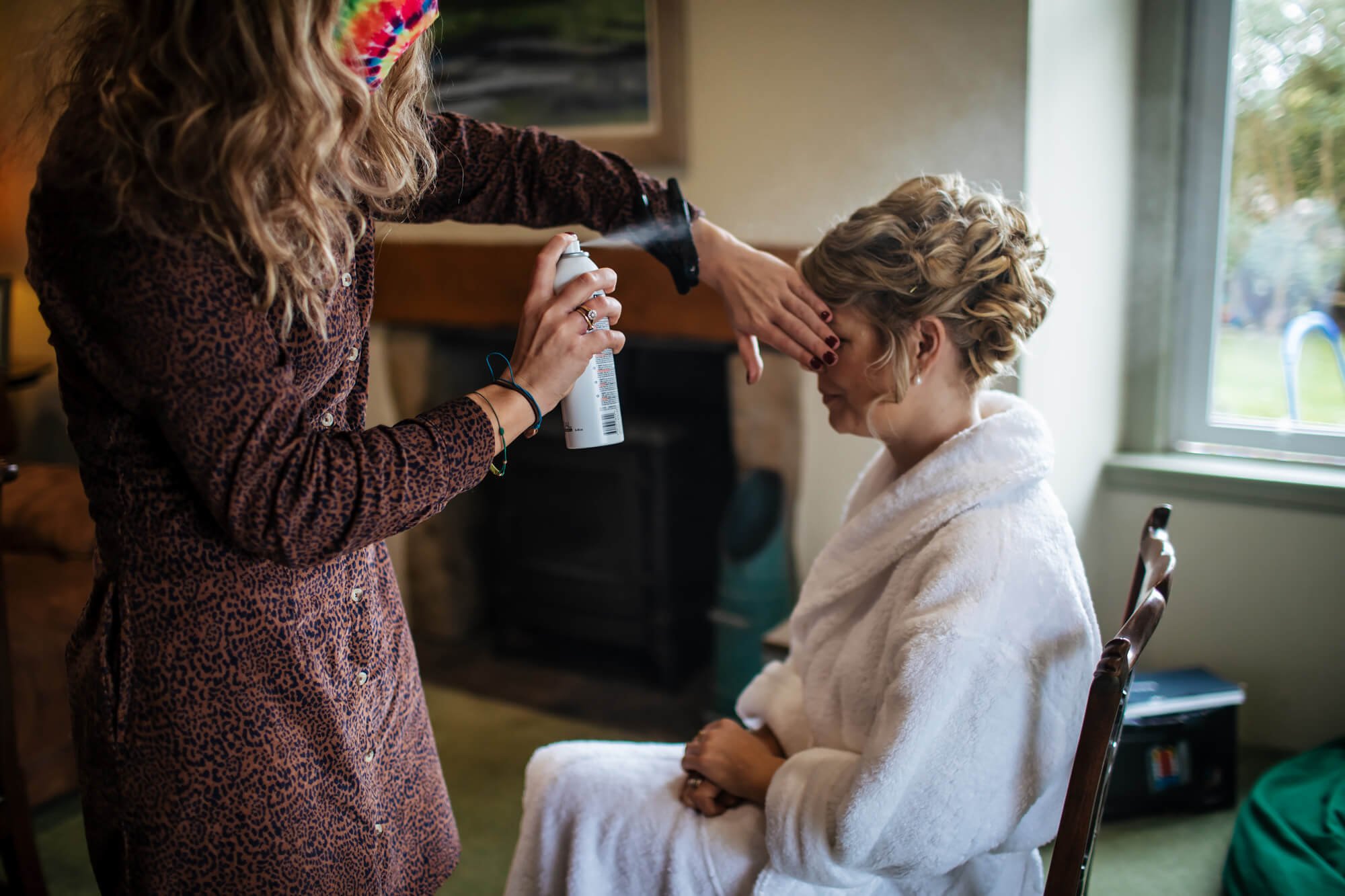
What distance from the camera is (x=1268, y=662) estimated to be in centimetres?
198

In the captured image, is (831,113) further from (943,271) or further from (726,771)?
(726,771)

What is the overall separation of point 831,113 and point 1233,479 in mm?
1066

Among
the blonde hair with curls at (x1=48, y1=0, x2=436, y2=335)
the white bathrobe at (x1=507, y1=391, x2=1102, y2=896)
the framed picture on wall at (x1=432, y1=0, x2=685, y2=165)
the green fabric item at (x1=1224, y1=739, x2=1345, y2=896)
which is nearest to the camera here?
the blonde hair with curls at (x1=48, y1=0, x2=436, y2=335)

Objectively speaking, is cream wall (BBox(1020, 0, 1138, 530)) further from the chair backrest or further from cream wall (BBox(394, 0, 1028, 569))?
the chair backrest

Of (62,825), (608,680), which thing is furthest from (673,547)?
(62,825)

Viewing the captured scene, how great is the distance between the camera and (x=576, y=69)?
7.44ft

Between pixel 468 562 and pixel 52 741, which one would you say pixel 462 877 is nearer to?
pixel 52 741

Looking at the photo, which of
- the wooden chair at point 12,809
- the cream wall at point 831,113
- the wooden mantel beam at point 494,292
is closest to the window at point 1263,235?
the cream wall at point 831,113

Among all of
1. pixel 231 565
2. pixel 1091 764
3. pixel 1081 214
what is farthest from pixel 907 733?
pixel 1081 214

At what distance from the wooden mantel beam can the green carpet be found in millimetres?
980

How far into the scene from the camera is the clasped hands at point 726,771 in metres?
1.11

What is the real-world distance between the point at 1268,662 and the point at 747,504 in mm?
1100

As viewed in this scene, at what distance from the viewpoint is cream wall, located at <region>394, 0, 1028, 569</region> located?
171 centimetres

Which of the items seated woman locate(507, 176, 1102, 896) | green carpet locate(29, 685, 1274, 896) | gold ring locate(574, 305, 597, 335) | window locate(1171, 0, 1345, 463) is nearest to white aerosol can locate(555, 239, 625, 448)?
gold ring locate(574, 305, 597, 335)
